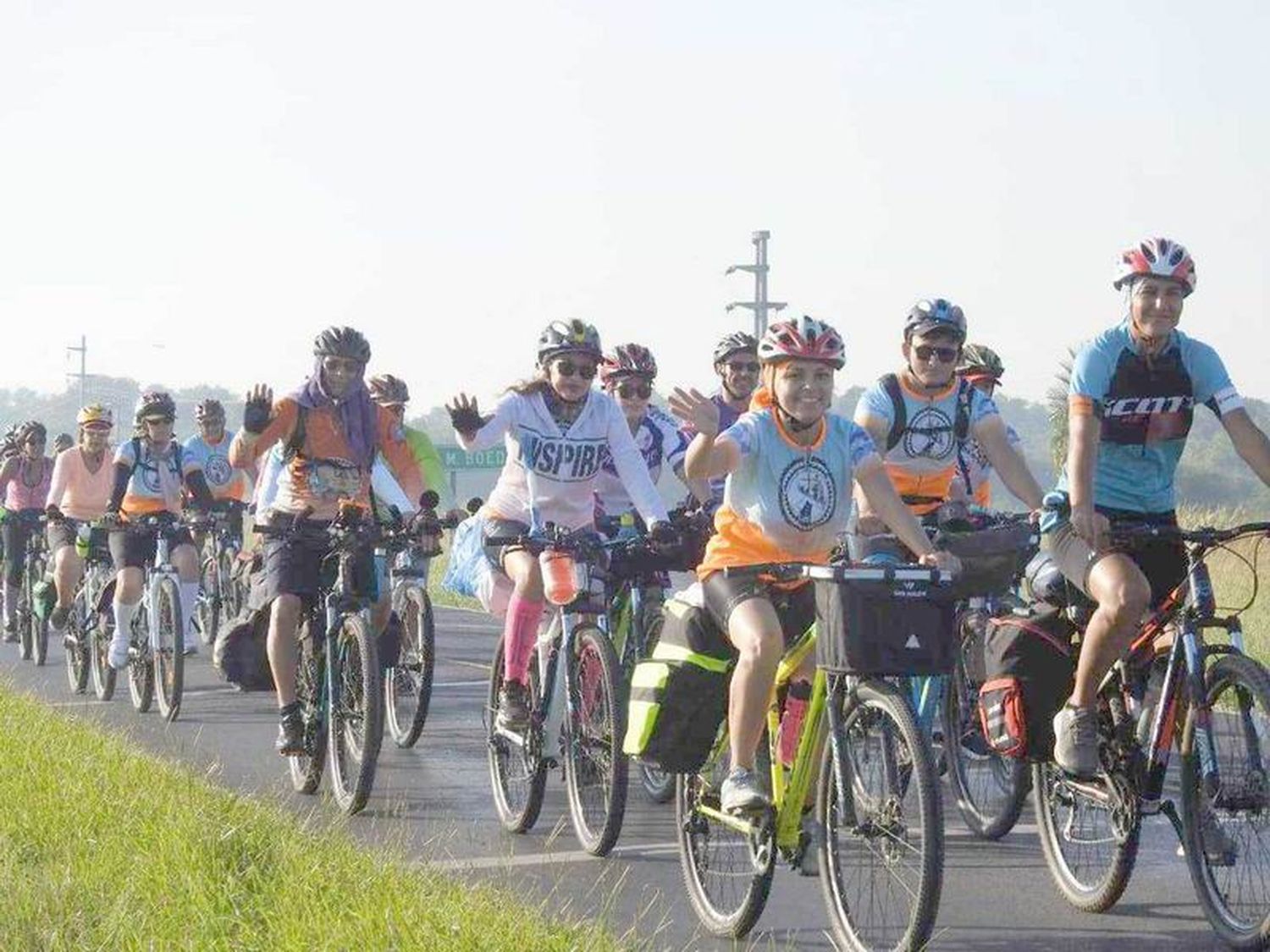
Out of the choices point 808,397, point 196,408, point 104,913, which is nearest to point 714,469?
point 808,397

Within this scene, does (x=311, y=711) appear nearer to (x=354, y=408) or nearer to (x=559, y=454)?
(x=354, y=408)

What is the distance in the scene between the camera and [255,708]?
13320 mm

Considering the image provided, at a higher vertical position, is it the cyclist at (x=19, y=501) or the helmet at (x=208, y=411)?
the helmet at (x=208, y=411)

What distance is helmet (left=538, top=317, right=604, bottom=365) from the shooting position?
28.8 ft

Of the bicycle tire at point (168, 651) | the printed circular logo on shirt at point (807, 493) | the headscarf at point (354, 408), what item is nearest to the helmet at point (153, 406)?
the bicycle tire at point (168, 651)

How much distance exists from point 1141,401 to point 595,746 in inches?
98.1

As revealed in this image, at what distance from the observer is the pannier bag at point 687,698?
6566 millimetres

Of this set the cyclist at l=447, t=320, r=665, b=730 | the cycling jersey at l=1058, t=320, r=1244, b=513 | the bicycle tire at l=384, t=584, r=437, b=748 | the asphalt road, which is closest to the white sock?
the asphalt road

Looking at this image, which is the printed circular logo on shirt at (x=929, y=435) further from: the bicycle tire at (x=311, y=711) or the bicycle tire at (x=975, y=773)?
the bicycle tire at (x=311, y=711)

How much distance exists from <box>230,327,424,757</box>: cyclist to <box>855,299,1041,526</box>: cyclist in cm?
231

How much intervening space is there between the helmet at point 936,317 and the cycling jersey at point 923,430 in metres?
0.29

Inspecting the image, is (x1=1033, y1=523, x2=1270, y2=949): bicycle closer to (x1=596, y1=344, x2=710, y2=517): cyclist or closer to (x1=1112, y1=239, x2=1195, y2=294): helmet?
(x1=1112, y1=239, x2=1195, y2=294): helmet

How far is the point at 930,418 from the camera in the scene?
9180mm

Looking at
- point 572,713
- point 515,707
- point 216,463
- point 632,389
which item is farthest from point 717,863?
point 216,463
